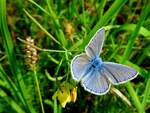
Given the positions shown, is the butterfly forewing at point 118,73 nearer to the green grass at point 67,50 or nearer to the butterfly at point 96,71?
the butterfly at point 96,71

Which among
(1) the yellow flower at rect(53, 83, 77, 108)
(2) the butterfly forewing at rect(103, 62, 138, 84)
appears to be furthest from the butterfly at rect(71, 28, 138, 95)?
(1) the yellow flower at rect(53, 83, 77, 108)

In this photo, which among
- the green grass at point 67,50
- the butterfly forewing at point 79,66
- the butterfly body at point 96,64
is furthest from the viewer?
the green grass at point 67,50

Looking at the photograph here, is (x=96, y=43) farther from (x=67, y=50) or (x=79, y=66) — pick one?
(x=67, y=50)

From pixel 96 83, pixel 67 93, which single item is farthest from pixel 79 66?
pixel 67 93

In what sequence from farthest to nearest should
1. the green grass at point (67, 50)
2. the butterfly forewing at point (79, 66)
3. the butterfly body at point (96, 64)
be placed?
the green grass at point (67, 50) < the butterfly body at point (96, 64) < the butterfly forewing at point (79, 66)

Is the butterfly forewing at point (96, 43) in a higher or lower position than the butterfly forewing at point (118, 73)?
higher

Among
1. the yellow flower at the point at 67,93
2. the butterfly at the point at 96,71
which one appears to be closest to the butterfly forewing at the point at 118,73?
the butterfly at the point at 96,71

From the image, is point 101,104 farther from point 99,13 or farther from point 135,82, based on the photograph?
point 99,13

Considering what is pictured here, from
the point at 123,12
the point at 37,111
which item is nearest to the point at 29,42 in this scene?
the point at 37,111

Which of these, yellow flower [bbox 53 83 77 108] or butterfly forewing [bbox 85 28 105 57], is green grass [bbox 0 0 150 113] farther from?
butterfly forewing [bbox 85 28 105 57]
